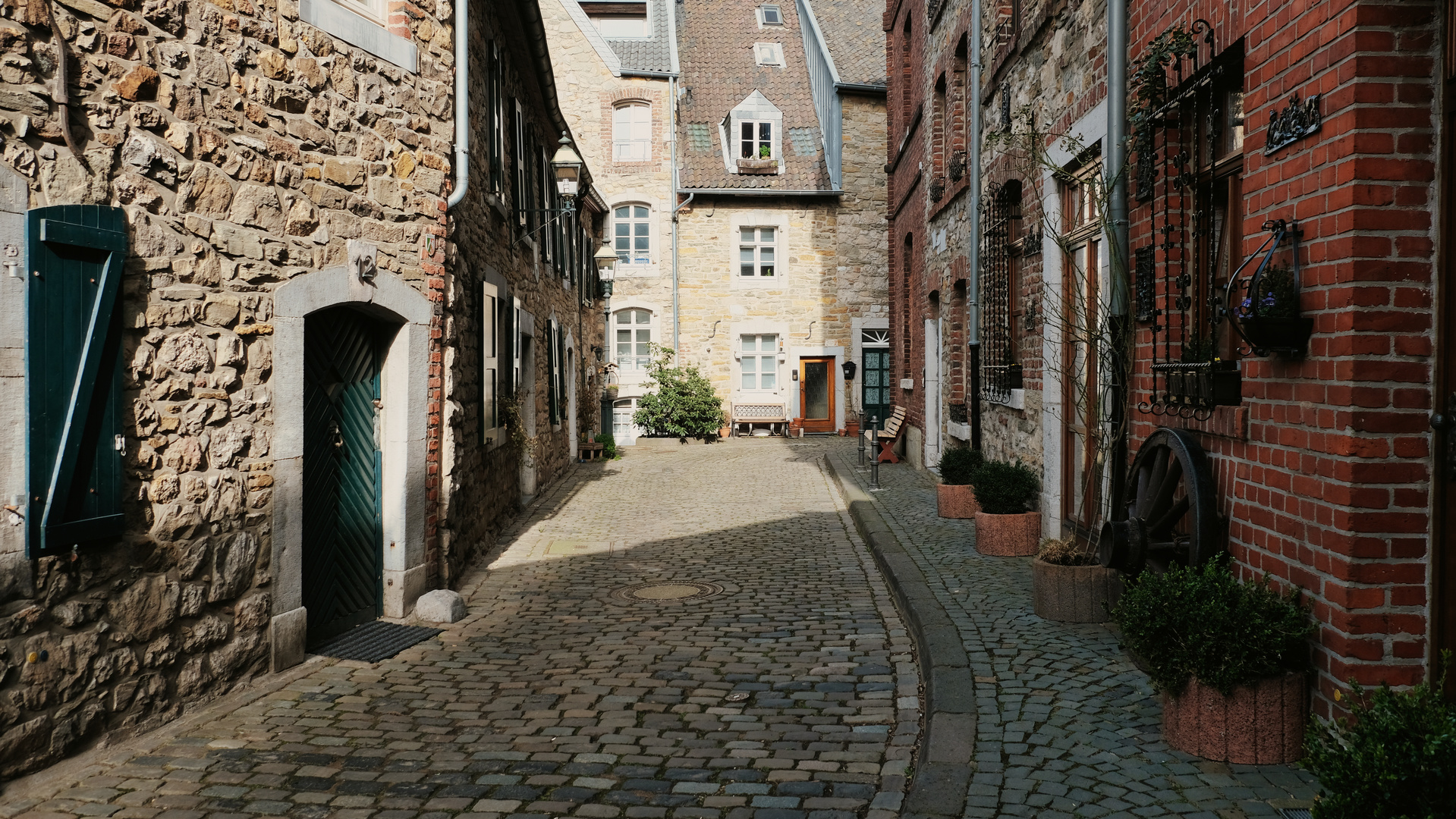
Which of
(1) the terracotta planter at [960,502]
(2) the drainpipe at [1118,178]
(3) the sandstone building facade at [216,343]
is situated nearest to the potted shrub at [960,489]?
(1) the terracotta planter at [960,502]

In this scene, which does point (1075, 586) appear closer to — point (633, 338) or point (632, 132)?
point (633, 338)

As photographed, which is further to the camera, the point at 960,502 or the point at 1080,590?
A: the point at 960,502

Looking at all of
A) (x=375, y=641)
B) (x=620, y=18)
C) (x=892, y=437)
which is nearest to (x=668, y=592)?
(x=375, y=641)

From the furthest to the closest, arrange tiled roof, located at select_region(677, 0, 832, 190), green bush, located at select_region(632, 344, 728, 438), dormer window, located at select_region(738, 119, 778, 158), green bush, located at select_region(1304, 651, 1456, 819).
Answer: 1. dormer window, located at select_region(738, 119, 778, 158)
2. tiled roof, located at select_region(677, 0, 832, 190)
3. green bush, located at select_region(632, 344, 728, 438)
4. green bush, located at select_region(1304, 651, 1456, 819)

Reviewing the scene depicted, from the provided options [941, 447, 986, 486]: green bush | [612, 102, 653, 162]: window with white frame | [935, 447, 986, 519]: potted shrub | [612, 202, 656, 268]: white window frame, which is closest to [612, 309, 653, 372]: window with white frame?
[612, 202, 656, 268]: white window frame

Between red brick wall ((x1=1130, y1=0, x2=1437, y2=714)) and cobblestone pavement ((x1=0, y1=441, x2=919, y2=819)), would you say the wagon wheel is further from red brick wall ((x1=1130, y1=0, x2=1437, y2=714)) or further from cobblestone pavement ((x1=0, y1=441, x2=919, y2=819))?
cobblestone pavement ((x1=0, y1=441, x2=919, y2=819))

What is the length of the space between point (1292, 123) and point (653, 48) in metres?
23.8

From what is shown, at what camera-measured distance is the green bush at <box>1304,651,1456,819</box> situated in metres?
2.47

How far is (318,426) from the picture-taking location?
6.01m

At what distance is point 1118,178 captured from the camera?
5.88 metres

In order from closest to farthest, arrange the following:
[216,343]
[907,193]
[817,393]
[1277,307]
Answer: [1277,307]
[216,343]
[907,193]
[817,393]

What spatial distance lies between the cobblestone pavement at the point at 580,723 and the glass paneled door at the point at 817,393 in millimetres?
17359

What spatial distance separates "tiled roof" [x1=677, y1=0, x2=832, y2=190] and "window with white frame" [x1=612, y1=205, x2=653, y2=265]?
129 cm

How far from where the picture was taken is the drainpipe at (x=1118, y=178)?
588 cm
